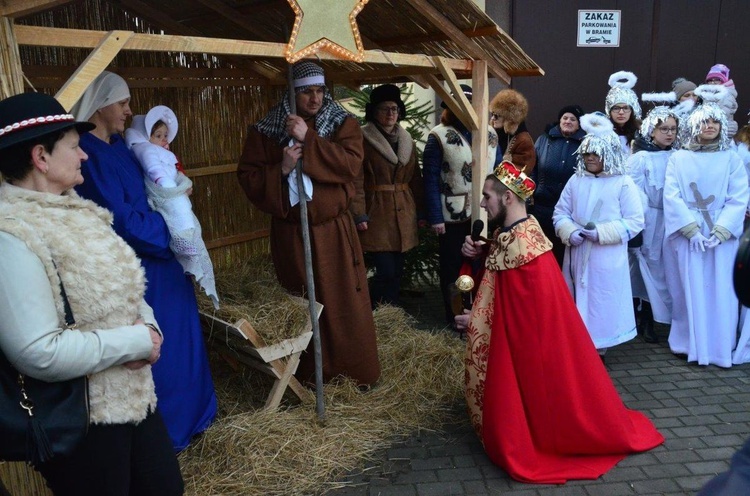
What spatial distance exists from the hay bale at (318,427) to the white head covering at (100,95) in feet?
6.57

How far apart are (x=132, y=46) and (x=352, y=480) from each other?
2609 millimetres

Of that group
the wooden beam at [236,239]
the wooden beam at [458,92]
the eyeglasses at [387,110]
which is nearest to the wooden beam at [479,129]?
the wooden beam at [458,92]

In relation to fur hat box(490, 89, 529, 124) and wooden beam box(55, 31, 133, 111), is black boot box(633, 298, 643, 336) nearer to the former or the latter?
fur hat box(490, 89, 529, 124)

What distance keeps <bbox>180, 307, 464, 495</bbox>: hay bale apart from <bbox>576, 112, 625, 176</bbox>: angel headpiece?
1943 millimetres

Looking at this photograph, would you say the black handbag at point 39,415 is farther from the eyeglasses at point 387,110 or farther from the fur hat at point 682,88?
the fur hat at point 682,88

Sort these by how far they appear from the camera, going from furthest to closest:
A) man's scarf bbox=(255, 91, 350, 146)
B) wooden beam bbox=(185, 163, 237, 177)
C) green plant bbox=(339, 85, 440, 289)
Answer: green plant bbox=(339, 85, 440, 289), wooden beam bbox=(185, 163, 237, 177), man's scarf bbox=(255, 91, 350, 146)

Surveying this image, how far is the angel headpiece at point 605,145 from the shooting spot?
16.3ft

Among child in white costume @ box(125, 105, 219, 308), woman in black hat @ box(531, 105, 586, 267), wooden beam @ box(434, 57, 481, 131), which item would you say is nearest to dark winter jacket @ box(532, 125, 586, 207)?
woman in black hat @ box(531, 105, 586, 267)

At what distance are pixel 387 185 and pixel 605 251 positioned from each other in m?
1.98

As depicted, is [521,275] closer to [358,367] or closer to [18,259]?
[358,367]

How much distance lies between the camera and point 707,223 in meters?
5.29

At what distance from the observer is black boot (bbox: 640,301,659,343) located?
587 centimetres

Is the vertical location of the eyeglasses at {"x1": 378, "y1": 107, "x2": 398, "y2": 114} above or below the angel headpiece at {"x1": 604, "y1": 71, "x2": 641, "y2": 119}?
below

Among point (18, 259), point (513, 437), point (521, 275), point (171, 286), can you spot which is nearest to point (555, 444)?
point (513, 437)
